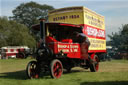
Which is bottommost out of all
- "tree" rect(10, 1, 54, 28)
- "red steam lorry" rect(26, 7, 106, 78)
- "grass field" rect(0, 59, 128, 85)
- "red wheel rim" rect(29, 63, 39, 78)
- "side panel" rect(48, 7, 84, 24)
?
"grass field" rect(0, 59, 128, 85)

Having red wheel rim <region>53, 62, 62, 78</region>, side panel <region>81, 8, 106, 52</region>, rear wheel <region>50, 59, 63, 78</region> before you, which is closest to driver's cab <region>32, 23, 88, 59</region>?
rear wheel <region>50, 59, 63, 78</region>

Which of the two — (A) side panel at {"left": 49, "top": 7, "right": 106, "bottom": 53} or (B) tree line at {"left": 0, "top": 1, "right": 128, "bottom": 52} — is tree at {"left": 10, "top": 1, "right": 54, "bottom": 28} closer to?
(B) tree line at {"left": 0, "top": 1, "right": 128, "bottom": 52}

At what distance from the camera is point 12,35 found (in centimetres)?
4034

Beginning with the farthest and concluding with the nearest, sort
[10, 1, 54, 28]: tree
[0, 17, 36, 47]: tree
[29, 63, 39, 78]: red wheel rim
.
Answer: [10, 1, 54, 28]: tree < [0, 17, 36, 47]: tree < [29, 63, 39, 78]: red wheel rim

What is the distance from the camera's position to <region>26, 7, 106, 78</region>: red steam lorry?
9.11 meters

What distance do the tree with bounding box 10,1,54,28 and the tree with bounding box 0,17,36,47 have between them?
1205 cm

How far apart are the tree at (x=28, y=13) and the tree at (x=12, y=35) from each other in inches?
475

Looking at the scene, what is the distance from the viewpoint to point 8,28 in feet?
132

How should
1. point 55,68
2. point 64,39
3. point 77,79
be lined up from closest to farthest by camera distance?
1. point 77,79
2. point 55,68
3. point 64,39

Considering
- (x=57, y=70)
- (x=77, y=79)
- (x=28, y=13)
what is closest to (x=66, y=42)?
(x=57, y=70)

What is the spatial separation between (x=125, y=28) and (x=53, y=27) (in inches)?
1710

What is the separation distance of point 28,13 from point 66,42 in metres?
46.7

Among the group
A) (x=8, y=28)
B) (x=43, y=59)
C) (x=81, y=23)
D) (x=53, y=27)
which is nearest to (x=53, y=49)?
(x=43, y=59)

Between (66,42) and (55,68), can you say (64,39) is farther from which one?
(55,68)
